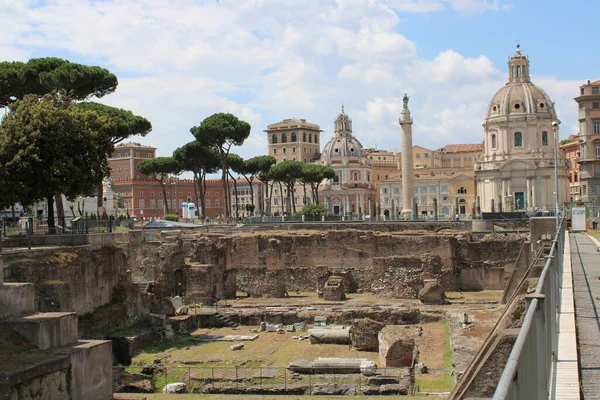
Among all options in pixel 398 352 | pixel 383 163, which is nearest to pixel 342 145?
pixel 383 163

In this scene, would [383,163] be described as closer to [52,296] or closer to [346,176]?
[346,176]

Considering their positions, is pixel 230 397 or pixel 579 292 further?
pixel 230 397

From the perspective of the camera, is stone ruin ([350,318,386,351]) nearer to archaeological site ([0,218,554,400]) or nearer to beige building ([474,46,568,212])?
archaeological site ([0,218,554,400])

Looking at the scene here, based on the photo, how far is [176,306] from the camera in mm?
31109

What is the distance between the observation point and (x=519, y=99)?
277 feet

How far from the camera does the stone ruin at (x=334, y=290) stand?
34.5m

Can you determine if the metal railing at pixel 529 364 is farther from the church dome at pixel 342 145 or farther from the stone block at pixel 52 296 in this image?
the church dome at pixel 342 145

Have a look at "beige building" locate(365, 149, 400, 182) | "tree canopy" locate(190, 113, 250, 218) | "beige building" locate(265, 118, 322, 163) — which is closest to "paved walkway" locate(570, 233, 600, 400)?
"tree canopy" locate(190, 113, 250, 218)

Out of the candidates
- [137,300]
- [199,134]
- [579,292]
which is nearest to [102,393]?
[579,292]

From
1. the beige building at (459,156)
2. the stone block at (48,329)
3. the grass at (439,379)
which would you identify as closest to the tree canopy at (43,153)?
the stone block at (48,329)

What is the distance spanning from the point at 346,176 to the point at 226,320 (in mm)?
86937

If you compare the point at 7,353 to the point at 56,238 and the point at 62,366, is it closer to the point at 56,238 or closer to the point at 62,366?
the point at 62,366

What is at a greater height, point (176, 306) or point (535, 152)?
point (535, 152)

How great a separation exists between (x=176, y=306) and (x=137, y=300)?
3758mm
